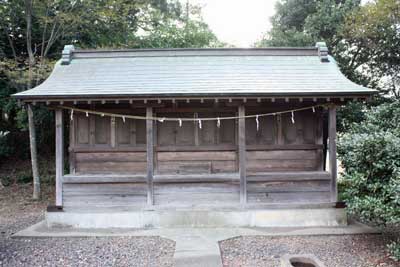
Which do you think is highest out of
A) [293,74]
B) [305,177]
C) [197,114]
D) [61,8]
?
[61,8]

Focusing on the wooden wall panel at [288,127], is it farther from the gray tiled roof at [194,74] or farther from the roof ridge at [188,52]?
the roof ridge at [188,52]

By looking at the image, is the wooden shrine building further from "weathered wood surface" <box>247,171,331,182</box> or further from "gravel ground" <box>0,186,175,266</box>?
"gravel ground" <box>0,186,175,266</box>

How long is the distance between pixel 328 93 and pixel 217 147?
237 centimetres

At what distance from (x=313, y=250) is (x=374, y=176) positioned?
1.53 meters

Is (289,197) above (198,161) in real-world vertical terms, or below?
below

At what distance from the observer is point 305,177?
20.0ft

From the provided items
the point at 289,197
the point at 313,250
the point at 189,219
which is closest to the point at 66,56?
the point at 189,219

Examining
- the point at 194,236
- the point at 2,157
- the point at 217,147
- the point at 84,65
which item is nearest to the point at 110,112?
the point at 84,65

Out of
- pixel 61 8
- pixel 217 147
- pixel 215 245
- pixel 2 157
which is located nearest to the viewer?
pixel 215 245

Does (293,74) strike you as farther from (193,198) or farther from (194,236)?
(194,236)

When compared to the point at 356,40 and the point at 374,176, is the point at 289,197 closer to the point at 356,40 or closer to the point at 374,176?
the point at 374,176

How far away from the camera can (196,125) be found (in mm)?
6641

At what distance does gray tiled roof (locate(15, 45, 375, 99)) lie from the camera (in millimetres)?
5648

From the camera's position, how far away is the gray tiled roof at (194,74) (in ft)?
18.5
